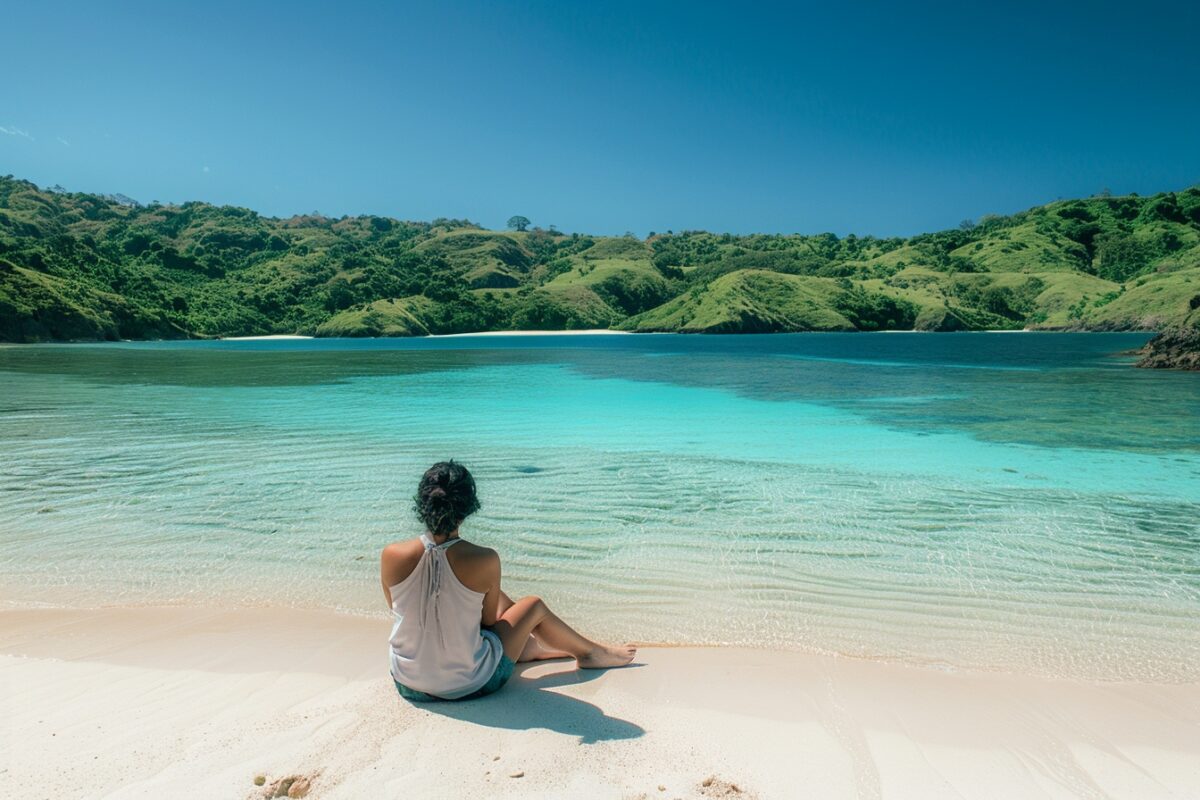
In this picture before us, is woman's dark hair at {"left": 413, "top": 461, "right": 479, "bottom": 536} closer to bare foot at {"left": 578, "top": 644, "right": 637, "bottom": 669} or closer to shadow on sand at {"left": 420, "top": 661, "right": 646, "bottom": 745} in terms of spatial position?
shadow on sand at {"left": 420, "top": 661, "right": 646, "bottom": 745}

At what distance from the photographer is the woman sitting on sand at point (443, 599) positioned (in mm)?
3529

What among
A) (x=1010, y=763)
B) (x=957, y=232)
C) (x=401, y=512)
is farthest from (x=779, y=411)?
(x=957, y=232)

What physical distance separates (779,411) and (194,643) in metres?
16.0

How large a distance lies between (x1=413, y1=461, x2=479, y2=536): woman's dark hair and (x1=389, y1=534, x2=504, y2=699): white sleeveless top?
12cm

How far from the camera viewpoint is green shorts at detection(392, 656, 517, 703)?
3633mm

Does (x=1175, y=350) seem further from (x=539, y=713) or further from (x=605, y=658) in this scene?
(x=539, y=713)

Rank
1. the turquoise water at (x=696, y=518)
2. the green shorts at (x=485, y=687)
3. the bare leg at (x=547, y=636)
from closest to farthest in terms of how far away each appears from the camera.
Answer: the green shorts at (x=485, y=687)
the bare leg at (x=547, y=636)
the turquoise water at (x=696, y=518)

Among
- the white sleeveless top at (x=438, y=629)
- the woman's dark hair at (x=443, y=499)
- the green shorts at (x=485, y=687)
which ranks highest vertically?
the woman's dark hair at (x=443, y=499)

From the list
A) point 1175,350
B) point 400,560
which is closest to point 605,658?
point 400,560

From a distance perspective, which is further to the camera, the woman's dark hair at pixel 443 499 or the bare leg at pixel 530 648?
the bare leg at pixel 530 648

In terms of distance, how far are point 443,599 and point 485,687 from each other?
557mm

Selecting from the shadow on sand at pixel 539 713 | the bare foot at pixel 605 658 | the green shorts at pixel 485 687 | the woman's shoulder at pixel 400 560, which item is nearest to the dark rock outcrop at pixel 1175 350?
the bare foot at pixel 605 658

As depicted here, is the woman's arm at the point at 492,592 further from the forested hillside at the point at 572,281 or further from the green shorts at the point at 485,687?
the forested hillside at the point at 572,281

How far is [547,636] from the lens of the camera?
4020 millimetres
